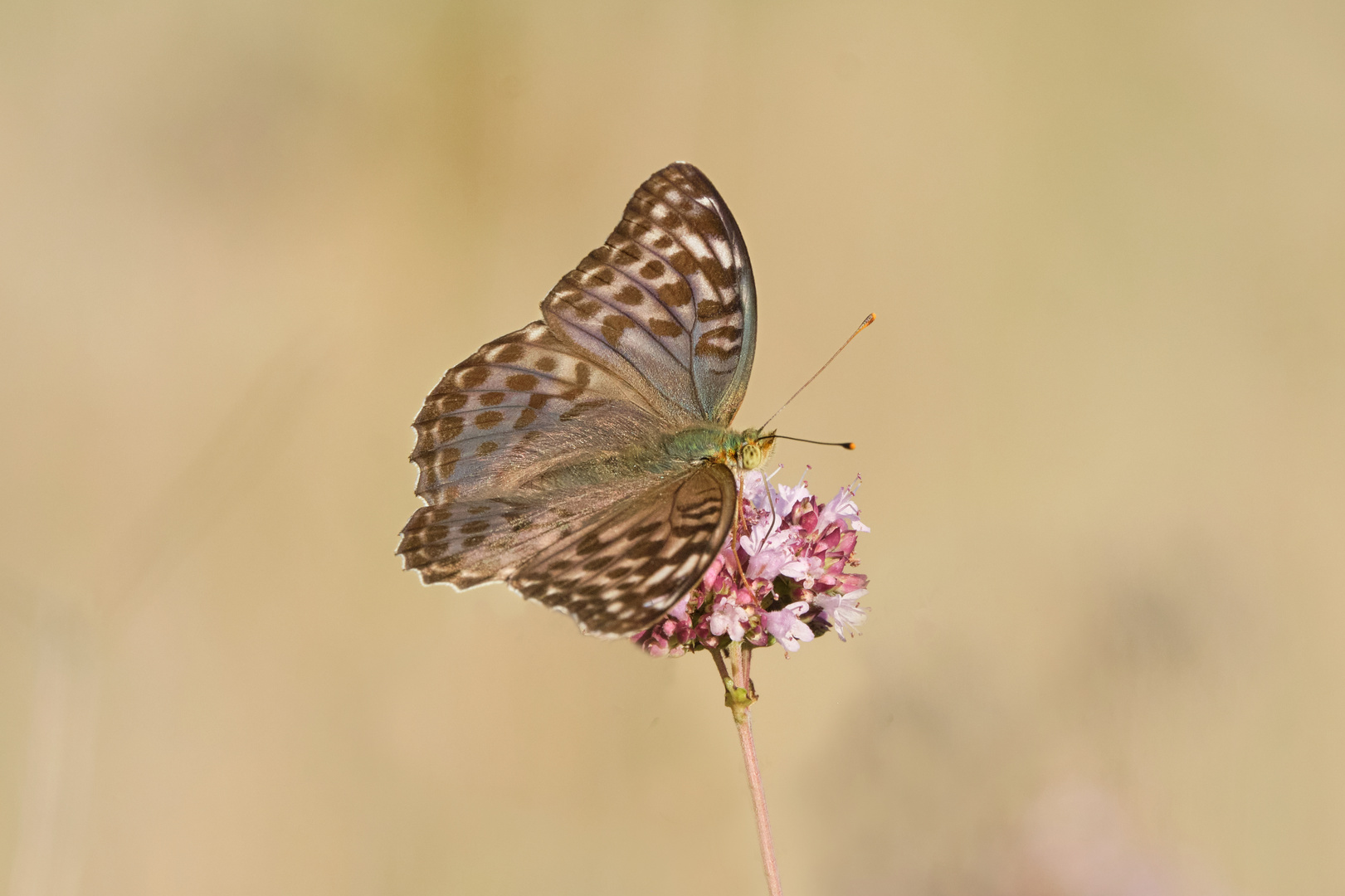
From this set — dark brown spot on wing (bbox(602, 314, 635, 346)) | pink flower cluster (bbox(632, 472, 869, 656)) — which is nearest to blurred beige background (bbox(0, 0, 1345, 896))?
pink flower cluster (bbox(632, 472, 869, 656))

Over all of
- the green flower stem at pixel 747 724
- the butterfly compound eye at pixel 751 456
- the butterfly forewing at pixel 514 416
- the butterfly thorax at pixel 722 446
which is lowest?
the green flower stem at pixel 747 724

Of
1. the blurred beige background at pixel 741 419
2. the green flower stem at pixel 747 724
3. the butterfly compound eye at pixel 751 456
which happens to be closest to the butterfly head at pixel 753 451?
the butterfly compound eye at pixel 751 456

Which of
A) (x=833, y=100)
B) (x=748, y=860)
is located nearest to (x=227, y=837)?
(x=748, y=860)

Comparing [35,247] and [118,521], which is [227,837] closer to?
[118,521]

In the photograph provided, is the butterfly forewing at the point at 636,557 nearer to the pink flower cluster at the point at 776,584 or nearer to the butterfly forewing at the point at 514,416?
the pink flower cluster at the point at 776,584

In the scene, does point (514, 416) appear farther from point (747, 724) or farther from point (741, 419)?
point (741, 419)

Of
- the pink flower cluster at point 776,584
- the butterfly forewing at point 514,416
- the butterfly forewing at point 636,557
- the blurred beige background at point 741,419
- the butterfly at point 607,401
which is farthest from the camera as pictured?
the blurred beige background at point 741,419

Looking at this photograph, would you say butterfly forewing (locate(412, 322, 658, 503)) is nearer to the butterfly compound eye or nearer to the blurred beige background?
the butterfly compound eye

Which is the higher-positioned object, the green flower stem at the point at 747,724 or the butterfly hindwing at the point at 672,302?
the butterfly hindwing at the point at 672,302

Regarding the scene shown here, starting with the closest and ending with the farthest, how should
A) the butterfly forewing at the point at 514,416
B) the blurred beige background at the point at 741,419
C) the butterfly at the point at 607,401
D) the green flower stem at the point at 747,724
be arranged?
the green flower stem at the point at 747,724, the butterfly at the point at 607,401, the butterfly forewing at the point at 514,416, the blurred beige background at the point at 741,419
